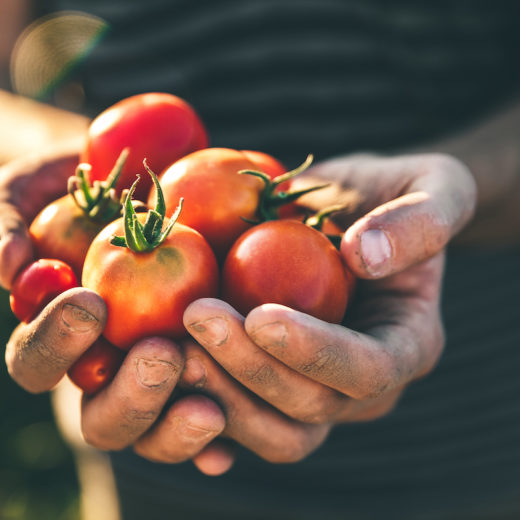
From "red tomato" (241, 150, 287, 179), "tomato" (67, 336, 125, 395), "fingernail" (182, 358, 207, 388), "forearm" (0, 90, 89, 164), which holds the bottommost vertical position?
"forearm" (0, 90, 89, 164)

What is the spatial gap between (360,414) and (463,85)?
1225mm

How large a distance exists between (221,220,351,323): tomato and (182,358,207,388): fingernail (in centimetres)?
16

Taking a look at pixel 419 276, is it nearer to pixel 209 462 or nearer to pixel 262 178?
pixel 262 178

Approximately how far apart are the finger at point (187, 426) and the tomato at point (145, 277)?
151 millimetres

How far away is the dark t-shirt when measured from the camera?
6.38ft

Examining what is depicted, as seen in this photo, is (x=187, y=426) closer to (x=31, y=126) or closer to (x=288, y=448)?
(x=288, y=448)

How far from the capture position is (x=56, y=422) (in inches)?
139

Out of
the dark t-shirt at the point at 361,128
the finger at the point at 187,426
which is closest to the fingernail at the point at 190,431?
the finger at the point at 187,426

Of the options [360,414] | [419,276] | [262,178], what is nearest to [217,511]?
[360,414]

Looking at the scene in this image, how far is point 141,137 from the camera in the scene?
1.57 metres

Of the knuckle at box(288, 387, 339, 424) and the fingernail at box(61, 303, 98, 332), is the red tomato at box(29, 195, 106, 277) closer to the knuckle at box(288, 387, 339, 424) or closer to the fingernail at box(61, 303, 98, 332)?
the fingernail at box(61, 303, 98, 332)

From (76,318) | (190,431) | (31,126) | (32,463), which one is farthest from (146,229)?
(32,463)

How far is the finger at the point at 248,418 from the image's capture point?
121 centimetres

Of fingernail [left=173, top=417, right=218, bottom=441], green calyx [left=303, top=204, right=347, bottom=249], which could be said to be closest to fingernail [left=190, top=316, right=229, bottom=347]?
fingernail [left=173, top=417, right=218, bottom=441]
